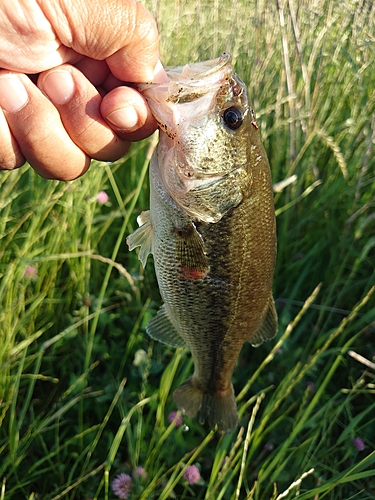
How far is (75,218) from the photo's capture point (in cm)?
204

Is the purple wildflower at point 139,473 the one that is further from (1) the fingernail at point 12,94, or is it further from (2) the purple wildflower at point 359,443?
(1) the fingernail at point 12,94

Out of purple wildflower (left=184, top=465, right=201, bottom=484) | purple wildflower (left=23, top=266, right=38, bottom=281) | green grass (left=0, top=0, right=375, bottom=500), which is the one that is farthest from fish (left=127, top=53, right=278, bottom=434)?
purple wildflower (left=23, top=266, right=38, bottom=281)

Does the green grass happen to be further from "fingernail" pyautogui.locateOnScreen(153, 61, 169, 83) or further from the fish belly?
"fingernail" pyautogui.locateOnScreen(153, 61, 169, 83)

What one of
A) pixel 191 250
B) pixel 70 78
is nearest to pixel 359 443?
pixel 191 250

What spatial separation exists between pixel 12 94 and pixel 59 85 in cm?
13

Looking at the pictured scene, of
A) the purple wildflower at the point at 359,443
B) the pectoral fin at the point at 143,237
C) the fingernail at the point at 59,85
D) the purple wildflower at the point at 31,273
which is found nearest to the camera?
the fingernail at the point at 59,85

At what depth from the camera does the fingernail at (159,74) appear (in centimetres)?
126

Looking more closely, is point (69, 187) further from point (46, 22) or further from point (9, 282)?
point (46, 22)

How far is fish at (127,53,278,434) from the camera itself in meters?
1.18

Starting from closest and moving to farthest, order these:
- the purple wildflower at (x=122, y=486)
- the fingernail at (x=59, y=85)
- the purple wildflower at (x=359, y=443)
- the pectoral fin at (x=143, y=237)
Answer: the fingernail at (x=59, y=85) < the pectoral fin at (x=143, y=237) < the purple wildflower at (x=122, y=486) < the purple wildflower at (x=359, y=443)

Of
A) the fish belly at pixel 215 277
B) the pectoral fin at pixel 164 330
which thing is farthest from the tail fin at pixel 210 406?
the pectoral fin at pixel 164 330

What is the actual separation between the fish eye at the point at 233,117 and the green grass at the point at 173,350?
2.08 feet

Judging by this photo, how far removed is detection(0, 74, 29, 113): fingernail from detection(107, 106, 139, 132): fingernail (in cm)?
24

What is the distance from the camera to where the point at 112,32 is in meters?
1.12
